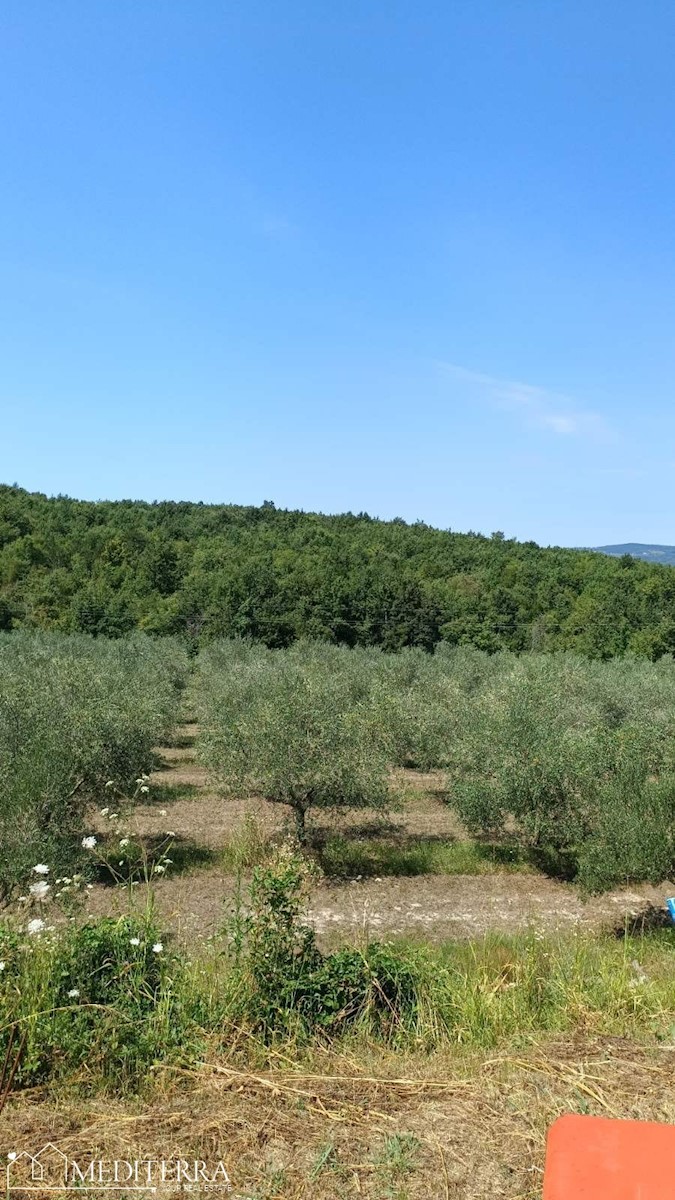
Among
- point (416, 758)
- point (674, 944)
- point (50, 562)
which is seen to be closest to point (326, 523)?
point (50, 562)

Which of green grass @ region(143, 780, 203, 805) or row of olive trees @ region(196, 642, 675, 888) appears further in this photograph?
green grass @ region(143, 780, 203, 805)

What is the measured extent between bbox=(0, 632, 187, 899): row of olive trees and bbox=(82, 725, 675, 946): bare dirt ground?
5.79 ft

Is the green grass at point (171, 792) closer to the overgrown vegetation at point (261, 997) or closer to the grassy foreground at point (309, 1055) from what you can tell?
the overgrown vegetation at point (261, 997)

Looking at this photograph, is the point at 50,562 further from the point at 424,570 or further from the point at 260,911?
the point at 260,911

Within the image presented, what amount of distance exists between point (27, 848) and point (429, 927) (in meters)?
7.89

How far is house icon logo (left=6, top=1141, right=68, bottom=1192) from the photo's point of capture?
350 cm

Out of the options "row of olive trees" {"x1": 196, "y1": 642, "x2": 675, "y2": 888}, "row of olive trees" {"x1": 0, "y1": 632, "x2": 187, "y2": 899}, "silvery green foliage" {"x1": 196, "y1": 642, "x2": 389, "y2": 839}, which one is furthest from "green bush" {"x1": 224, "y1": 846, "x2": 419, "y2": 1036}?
"silvery green foliage" {"x1": 196, "y1": 642, "x2": 389, "y2": 839}

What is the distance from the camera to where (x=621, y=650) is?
7831 centimetres

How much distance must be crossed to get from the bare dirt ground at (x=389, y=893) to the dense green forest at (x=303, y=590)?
50.3 meters

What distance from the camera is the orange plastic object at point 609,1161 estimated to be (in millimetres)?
2711

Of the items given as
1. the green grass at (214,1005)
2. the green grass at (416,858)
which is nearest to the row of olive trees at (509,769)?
the green grass at (416,858)

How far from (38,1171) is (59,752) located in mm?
12755

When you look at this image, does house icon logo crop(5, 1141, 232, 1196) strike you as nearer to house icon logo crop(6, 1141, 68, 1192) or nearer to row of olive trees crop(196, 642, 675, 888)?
house icon logo crop(6, 1141, 68, 1192)

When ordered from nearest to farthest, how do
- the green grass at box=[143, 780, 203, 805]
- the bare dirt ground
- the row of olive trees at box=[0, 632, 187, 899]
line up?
the row of olive trees at box=[0, 632, 187, 899]
the bare dirt ground
the green grass at box=[143, 780, 203, 805]
